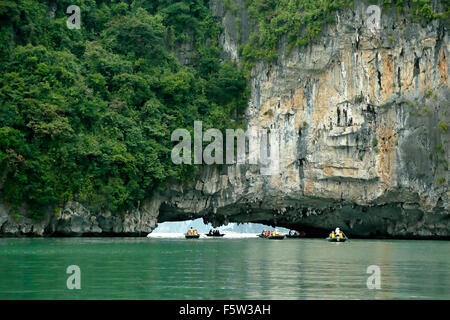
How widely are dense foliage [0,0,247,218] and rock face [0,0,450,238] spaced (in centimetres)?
161

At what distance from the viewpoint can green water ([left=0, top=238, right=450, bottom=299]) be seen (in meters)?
11.4

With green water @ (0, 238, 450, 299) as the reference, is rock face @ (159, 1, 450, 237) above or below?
above

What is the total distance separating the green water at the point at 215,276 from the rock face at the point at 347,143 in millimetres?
14309

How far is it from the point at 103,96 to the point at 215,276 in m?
23.6

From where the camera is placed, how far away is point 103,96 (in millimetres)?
36312

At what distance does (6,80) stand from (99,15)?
10.2 m

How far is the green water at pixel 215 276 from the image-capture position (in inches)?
447

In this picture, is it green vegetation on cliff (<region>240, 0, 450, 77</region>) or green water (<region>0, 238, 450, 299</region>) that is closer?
green water (<region>0, 238, 450, 299</region>)

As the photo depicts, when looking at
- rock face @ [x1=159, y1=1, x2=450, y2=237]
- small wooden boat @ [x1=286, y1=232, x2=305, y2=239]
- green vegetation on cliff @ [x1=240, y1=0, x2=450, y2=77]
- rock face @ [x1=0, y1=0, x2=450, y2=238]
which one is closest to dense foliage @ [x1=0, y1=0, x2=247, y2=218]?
rock face @ [x1=0, y1=0, x2=450, y2=238]

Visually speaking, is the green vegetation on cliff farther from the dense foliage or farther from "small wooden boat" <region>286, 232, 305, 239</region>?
"small wooden boat" <region>286, 232, 305, 239</region>

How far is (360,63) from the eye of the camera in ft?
115

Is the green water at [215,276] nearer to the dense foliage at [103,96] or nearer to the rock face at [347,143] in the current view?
the dense foliage at [103,96]
